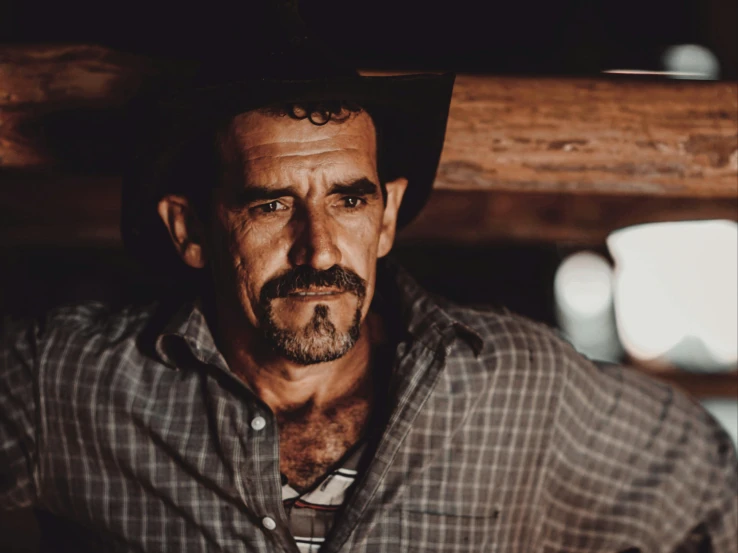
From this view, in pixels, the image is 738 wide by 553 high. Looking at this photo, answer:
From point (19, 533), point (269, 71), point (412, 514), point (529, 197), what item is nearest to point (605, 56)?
point (529, 197)

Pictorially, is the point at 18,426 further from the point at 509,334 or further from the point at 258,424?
the point at 509,334

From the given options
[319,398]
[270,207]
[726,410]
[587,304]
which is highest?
[270,207]

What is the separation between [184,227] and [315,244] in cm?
56

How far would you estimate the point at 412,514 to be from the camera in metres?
2.23

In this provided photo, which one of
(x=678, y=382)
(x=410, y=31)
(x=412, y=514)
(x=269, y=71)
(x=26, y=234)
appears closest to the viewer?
(x=269, y=71)

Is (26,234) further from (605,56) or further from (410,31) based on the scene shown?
(605,56)

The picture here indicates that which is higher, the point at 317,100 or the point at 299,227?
the point at 317,100

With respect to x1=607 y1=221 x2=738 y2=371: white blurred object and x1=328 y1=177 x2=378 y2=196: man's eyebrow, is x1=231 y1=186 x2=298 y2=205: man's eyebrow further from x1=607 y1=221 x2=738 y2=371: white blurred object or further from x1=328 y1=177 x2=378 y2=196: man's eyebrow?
x1=607 y1=221 x2=738 y2=371: white blurred object

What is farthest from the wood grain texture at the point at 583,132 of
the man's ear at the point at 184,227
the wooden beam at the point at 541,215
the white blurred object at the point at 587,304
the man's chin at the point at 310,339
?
the white blurred object at the point at 587,304

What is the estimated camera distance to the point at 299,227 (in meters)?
2.05

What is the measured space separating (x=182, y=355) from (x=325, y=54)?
3.70 feet

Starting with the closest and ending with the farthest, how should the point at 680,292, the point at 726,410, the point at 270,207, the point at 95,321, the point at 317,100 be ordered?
the point at 317,100 → the point at 270,207 → the point at 95,321 → the point at 680,292 → the point at 726,410

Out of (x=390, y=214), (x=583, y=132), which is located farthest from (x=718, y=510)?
(x=390, y=214)

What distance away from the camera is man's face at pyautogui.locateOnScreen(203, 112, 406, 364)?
2025 mm
